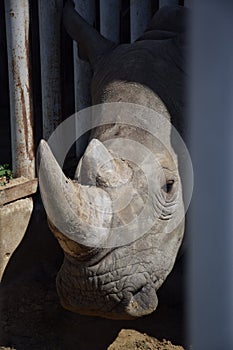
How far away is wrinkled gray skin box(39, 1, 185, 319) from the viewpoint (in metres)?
2.80

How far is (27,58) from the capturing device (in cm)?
462

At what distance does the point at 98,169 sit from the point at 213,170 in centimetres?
170

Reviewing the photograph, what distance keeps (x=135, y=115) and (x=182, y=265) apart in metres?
1.00

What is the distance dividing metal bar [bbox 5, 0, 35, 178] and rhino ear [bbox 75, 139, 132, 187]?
1.85 meters

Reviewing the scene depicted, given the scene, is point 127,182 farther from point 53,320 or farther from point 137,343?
point 53,320

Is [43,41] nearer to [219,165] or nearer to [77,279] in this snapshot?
[77,279]

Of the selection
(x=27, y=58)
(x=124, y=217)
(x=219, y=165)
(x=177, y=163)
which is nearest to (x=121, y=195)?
(x=124, y=217)

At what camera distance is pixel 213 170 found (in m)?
1.16

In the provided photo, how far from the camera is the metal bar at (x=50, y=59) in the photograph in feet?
15.3

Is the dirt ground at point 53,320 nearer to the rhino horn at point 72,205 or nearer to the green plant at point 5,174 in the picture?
the green plant at point 5,174

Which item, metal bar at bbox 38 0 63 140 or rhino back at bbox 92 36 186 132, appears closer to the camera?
rhino back at bbox 92 36 186 132

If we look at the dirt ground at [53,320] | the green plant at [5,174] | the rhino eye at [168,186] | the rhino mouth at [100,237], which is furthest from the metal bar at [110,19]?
the rhino mouth at [100,237]

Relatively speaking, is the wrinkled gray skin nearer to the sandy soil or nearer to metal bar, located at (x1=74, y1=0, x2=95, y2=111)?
metal bar, located at (x1=74, y1=0, x2=95, y2=111)

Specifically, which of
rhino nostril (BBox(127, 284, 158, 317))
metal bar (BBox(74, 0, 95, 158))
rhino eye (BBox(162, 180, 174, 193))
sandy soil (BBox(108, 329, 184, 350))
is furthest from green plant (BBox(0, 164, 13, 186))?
rhino nostril (BBox(127, 284, 158, 317))
